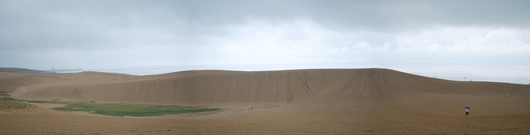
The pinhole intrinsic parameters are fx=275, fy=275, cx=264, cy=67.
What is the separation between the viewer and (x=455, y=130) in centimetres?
1073

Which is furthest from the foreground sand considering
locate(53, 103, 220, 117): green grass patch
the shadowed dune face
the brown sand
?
locate(53, 103, 220, 117): green grass patch

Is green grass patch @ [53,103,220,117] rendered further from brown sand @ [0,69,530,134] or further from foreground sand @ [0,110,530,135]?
foreground sand @ [0,110,530,135]

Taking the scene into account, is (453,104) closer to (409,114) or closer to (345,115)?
(409,114)

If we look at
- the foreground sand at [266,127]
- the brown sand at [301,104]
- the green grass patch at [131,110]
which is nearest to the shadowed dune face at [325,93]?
the brown sand at [301,104]

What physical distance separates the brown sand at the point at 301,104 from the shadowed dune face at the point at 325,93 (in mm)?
73

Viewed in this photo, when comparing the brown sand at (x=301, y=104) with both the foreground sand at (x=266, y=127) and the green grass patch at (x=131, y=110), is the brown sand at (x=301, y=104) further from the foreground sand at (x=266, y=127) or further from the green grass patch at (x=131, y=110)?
the green grass patch at (x=131, y=110)

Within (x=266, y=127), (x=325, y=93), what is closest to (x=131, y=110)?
(x=266, y=127)

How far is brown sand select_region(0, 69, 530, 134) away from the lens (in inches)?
459

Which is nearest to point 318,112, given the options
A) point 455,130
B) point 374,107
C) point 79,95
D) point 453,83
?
point 374,107

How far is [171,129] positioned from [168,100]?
1625 cm

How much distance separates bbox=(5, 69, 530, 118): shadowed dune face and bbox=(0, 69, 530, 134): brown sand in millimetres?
73

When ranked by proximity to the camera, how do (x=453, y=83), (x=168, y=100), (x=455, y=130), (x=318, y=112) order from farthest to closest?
(x=168, y=100), (x=453, y=83), (x=318, y=112), (x=455, y=130)

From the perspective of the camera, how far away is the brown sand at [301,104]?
1166 cm

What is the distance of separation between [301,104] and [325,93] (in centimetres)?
409
